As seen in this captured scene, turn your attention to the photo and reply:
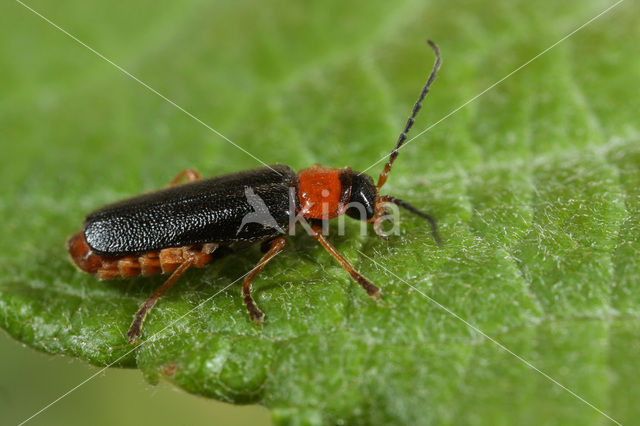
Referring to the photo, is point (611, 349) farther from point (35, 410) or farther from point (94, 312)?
point (35, 410)

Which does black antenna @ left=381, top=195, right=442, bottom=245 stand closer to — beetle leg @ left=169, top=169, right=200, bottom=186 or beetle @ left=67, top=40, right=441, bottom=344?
beetle @ left=67, top=40, right=441, bottom=344

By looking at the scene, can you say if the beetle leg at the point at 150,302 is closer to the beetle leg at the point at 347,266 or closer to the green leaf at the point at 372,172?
the green leaf at the point at 372,172

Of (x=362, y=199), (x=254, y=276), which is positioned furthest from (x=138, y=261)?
(x=362, y=199)

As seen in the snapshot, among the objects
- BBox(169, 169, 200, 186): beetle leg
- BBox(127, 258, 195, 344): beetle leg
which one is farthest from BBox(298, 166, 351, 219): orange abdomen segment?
BBox(169, 169, 200, 186): beetle leg

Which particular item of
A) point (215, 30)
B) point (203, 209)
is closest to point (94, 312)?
point (203, 209)

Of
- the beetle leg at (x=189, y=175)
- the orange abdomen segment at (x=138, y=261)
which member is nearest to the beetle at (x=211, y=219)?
the orange abdomen segment at (x=138, y=261)

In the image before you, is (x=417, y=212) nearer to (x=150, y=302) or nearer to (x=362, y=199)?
(x=362, y=199)

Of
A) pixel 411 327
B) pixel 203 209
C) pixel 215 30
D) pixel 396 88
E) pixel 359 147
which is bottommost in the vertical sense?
pixel 411 327
